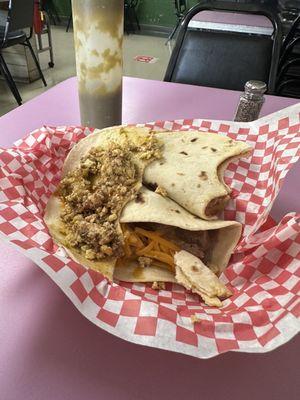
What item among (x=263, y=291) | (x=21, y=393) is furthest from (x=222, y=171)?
(x=21, y=393)

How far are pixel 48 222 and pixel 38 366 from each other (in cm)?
36

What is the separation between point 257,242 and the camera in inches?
32.0

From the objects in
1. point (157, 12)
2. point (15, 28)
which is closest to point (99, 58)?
point (15, 28)

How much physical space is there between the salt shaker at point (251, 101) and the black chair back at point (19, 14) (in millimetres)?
3294

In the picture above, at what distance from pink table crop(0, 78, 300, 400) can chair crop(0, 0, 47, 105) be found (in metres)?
3.45

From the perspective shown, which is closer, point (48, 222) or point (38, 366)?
point (38, 366)

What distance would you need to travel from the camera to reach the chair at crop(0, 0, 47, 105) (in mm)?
3652

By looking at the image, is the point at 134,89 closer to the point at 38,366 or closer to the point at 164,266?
the point at 164,266

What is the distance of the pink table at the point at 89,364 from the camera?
0.57 metres

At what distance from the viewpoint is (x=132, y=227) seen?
912 mm

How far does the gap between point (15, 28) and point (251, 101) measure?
3.48m

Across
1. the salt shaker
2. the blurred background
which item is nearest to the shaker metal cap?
the salt shaker

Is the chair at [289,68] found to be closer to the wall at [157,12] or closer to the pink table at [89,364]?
the pink table at [89,364]

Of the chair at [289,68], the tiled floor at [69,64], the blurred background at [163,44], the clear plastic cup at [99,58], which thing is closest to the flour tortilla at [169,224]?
the clear plastic cup at [99,58]
